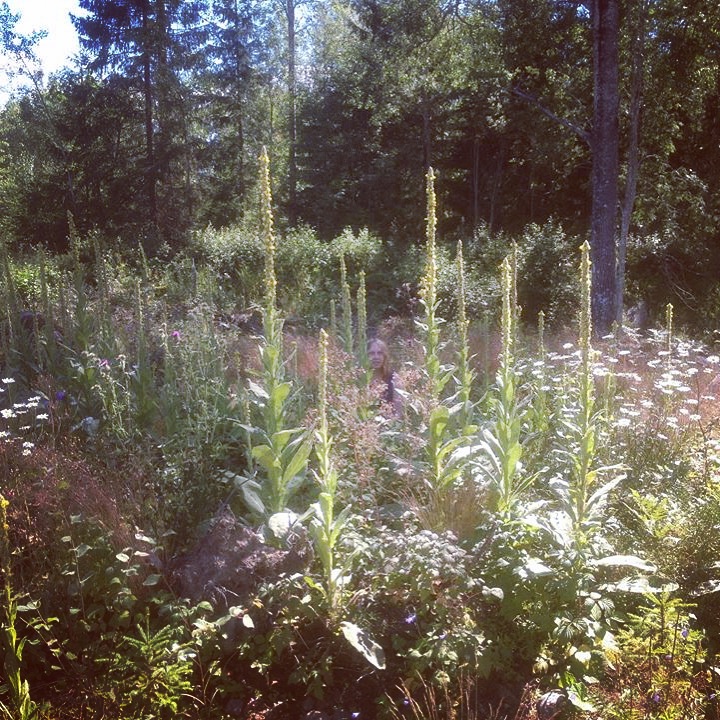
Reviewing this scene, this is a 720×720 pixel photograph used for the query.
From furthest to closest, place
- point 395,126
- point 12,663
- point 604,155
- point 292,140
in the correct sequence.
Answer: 1. point 292,140
2. point 395,126
3. point 604,155
4. point 12,663

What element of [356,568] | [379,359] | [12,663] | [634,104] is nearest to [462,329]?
[356,568]

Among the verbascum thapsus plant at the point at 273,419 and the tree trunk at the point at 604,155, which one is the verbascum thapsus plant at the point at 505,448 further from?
the tree trunk at the point at 604,155

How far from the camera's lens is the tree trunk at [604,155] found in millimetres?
9664

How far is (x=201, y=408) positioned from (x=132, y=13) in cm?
1608

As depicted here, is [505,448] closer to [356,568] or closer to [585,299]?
[585,299]

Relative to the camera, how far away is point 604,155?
1005 cm

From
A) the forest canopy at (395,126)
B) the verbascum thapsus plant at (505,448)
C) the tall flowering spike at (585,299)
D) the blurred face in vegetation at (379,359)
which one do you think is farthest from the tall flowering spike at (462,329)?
the forest canopy at (395,126)

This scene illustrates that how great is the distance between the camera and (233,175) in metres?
20.6

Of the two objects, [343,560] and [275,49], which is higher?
[275,49]

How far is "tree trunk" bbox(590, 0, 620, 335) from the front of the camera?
9.66m

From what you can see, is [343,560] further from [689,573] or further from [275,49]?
[275,49]

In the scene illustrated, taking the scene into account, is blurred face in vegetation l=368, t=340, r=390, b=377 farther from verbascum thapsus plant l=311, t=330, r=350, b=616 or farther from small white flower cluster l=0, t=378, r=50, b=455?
verbascum thapsus plant l=311, t=330, r=350, b=616

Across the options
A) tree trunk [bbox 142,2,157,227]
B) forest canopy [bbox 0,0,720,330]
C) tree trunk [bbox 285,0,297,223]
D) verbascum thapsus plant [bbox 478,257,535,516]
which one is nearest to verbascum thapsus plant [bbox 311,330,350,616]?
verbascum thapsus plant [bbox 478,257,535,516]

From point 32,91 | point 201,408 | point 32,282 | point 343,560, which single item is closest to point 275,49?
point 32,91
